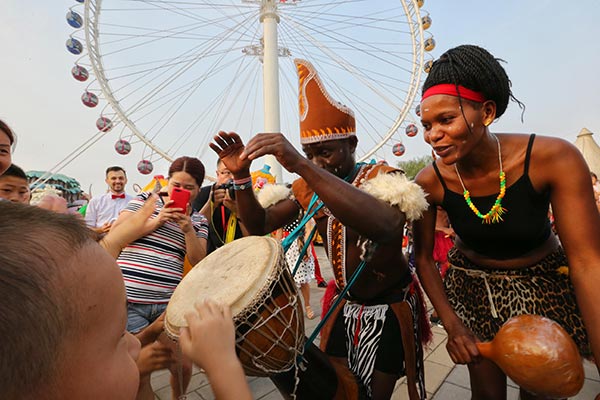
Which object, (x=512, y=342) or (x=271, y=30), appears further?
(x=271, y=30)

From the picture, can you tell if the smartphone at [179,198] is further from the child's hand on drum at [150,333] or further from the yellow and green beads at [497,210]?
the yellow and green beads at [497,210]

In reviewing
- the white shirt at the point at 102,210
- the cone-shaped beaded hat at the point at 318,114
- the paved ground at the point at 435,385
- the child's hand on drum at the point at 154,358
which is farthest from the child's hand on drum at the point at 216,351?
the white shirt at the point at 102,210

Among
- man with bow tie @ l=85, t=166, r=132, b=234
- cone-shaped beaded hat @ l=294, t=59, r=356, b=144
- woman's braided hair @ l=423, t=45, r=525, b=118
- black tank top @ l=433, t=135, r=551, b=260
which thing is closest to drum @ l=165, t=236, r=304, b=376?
cone-shaped beaded hat @ l=294, t=59, r=356, b=144

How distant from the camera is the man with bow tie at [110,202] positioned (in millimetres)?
4426

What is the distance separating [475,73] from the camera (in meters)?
1.26

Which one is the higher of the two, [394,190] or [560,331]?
[394,190]

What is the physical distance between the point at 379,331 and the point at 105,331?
120cm

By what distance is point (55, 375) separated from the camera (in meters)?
0.52

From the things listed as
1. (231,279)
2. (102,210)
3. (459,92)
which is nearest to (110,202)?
(102,210)

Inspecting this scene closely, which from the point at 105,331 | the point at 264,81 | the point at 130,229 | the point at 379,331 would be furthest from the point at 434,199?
the point at 264,81

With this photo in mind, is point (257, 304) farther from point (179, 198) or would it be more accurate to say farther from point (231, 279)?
point (179, 198)

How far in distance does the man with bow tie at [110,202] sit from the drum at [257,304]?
3811 millimetres

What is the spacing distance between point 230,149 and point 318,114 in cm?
48

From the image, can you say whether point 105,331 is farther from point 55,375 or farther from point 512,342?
point 512,342
